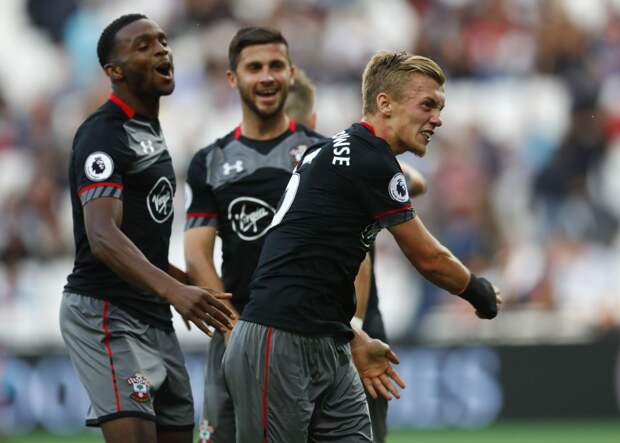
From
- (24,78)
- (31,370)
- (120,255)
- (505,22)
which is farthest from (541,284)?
(120,255)

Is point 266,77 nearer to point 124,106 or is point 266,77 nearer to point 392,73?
point 124,106

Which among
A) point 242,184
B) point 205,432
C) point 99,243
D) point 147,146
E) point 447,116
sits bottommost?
point 205,432

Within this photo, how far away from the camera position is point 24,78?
15.3 meters

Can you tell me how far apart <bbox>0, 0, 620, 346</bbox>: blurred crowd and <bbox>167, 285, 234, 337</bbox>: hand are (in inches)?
288

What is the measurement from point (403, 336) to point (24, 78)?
5995 mm

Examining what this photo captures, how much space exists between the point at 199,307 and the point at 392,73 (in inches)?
55.3

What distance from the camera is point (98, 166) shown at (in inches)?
231

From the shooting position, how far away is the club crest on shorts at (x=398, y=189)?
18.2 feet

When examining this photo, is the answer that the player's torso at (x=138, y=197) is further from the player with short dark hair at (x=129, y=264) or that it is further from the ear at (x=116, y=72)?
the ear at (x=116, y=72)

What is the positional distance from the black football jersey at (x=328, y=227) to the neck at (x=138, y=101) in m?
1.07

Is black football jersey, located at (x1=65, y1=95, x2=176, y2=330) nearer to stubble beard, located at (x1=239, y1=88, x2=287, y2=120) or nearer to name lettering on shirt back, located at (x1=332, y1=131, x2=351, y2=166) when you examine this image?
stubble beard, located at (x1=239, y1=88, x2=287, y2=120)

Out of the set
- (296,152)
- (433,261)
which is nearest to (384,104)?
(433,261)

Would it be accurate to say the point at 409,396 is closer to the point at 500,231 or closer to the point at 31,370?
the point at 500,231

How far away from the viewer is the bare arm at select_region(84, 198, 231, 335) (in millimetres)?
5543
